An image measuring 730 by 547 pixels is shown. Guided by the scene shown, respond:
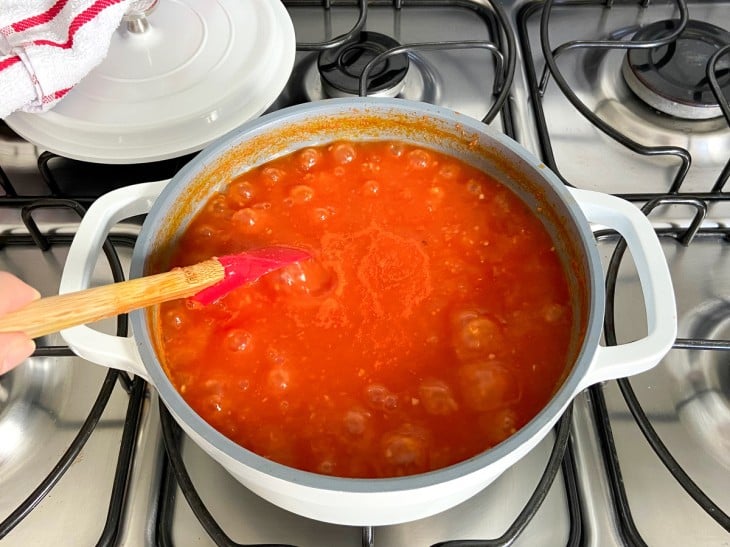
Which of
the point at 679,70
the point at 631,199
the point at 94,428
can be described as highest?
the point at 679,70

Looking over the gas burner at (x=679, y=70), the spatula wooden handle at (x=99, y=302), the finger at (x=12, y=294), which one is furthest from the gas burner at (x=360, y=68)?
the finger at (x=12, y=294)

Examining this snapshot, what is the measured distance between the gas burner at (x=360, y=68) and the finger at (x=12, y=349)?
21.5 inches

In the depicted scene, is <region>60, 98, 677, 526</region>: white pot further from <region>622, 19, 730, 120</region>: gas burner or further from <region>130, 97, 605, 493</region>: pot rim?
<region>622, 19, 730, 120</region>: gas burner

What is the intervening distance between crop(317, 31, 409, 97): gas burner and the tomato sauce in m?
0.17

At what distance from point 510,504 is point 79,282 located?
0.43m

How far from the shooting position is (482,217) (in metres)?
0.74

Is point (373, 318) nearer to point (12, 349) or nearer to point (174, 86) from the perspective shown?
point (12, 349)

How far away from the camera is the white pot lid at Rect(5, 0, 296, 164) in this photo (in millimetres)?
821

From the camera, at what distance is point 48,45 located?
2.56ft

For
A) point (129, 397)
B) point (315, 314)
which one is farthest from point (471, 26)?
point (129, 397)

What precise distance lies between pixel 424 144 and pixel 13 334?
1.46 feet

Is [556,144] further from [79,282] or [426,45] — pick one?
[79,282]

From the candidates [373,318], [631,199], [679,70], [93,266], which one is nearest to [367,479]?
[373,318]

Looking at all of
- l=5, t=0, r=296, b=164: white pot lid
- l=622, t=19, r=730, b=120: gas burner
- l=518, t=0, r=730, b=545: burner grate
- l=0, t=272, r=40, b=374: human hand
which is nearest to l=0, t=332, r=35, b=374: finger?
l=0, t=272, r=40, b=374: human hand
